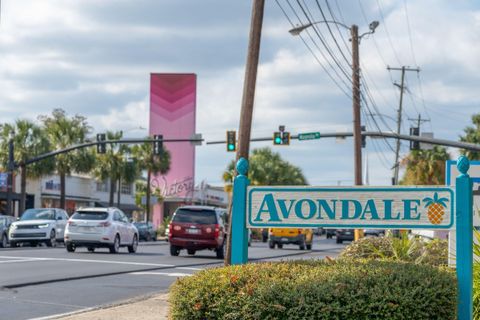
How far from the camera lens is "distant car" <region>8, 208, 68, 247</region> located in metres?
Answer: 35.2

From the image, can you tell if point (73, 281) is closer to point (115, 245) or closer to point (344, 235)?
point (115, 245)

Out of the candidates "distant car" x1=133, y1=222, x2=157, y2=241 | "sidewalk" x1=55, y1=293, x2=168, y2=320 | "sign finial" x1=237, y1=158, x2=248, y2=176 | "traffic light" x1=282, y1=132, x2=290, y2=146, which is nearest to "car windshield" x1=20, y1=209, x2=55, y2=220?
"traffic light" x1=282, y1=132, x2=290, y2=146

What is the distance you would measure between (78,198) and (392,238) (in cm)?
6149

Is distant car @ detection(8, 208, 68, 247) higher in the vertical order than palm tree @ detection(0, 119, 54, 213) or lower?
lower

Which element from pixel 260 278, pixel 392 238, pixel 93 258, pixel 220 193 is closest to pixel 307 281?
pixel 260 278

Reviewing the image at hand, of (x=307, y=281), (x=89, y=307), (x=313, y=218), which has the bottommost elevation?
(x=89, y=307)

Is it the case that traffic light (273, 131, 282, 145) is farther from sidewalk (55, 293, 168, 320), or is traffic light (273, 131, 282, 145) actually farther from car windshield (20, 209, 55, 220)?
sidewalk (55, 293, 168, 320)

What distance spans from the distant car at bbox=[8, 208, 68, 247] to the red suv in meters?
7.76

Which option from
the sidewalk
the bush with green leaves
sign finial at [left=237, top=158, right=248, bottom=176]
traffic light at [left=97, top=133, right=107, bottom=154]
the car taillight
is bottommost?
the sidewalk

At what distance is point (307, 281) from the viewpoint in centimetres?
792

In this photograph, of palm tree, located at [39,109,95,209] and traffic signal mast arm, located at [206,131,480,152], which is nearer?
traffic signal mast arm, located at [206,131,480,152]

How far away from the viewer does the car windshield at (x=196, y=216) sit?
29.8 metres

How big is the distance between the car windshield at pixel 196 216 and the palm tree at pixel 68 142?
2927cm

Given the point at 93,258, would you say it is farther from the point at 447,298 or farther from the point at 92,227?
the point at 447,298
